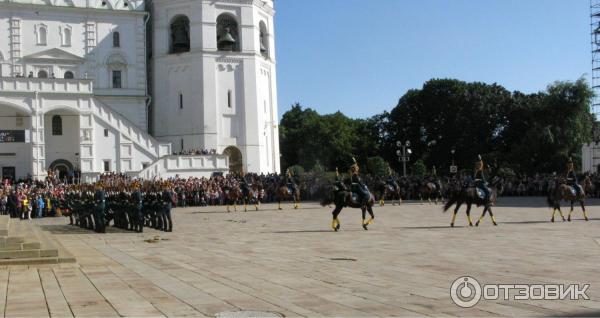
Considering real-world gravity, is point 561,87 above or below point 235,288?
above

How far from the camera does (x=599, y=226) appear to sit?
22.8 m

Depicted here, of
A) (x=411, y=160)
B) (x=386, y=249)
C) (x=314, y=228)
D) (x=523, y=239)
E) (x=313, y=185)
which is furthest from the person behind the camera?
(x=411, y=160)

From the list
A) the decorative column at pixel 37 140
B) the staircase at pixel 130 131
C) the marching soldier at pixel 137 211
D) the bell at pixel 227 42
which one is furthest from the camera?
the bell at pixel 227 42

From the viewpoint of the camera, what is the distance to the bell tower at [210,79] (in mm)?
61844

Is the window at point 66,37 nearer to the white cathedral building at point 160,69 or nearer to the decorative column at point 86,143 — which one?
the white cathedral building at point 160,69

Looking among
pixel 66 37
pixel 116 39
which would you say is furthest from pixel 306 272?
pixel 116 39

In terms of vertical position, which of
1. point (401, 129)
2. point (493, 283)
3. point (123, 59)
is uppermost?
point (123, 59)

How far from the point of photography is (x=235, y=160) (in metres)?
62.9

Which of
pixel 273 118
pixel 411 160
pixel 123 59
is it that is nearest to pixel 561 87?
pixel 411 160

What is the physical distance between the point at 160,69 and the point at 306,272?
175ft

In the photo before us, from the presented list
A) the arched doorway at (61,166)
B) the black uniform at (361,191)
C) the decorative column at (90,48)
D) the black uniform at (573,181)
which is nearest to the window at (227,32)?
the decorative column at (90,48)

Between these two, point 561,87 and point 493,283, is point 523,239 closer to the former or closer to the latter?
point 493,283

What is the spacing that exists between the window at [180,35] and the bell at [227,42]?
2981mm

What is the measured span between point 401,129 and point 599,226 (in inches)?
2416
